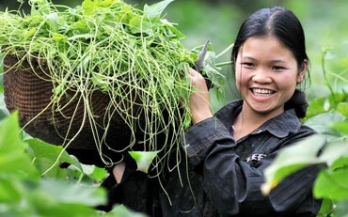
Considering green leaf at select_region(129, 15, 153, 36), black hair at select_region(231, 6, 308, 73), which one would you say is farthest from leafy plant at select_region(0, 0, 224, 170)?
black hair at select_region(231, 6, 308, 73)

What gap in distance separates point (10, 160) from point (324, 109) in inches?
91.1

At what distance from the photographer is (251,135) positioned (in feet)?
9.76

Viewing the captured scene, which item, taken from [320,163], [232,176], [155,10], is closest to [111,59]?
[155,10]

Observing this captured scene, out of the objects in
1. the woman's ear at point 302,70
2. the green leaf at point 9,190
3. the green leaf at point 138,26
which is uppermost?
the green leaf at point 9,190

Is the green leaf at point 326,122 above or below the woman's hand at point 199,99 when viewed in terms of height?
below

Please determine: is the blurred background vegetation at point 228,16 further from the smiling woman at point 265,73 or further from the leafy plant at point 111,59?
the leafy plant at point 111,59

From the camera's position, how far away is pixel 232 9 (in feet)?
46.5

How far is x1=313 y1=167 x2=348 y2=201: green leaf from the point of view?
1.88 m

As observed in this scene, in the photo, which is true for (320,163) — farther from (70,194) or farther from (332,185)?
(70,194)

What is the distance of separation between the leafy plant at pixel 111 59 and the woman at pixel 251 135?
3.7 inches

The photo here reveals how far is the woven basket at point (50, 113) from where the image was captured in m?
2.62

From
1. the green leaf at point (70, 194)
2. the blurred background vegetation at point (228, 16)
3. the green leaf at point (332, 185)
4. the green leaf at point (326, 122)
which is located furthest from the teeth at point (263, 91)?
the blurred background vegetation at point (228, 16)

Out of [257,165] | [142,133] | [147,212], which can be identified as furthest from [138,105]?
[147,212]

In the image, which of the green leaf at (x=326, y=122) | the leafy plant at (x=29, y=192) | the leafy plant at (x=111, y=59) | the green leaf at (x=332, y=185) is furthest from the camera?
the green leaf at (x=326, y=122)
